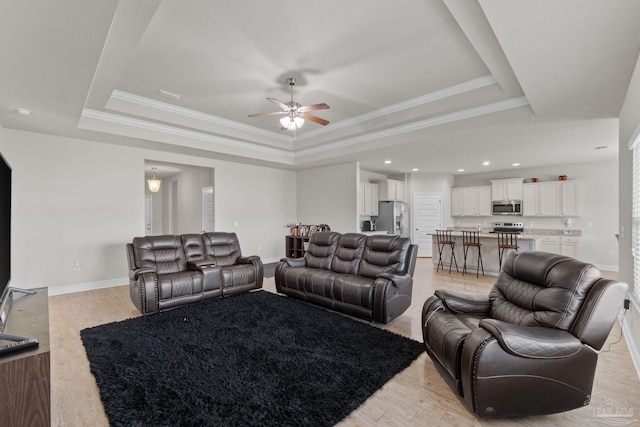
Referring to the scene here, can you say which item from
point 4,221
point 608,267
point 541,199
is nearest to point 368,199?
point 541,199

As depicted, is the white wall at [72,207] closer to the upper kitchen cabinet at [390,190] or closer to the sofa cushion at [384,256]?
the sofa cushion at [384,256]

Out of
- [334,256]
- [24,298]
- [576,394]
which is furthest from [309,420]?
[334,256]

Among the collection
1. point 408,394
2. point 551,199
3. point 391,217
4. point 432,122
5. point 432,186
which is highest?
point 432,122

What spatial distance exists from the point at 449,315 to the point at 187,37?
3532mm

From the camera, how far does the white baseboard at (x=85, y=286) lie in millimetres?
4863

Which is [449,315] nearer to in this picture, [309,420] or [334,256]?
[309,420]

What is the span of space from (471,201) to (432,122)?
201 inches

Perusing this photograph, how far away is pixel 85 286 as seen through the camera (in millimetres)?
5137

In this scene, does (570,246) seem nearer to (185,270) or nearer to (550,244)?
(550,244)

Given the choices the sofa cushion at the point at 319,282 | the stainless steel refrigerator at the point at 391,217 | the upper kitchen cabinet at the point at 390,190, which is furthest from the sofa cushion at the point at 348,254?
the upper kitchen cabinet at the point at 390,190

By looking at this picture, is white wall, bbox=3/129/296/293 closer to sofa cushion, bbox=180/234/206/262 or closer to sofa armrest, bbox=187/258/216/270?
sofa cushion, bbox=180/234/206/262

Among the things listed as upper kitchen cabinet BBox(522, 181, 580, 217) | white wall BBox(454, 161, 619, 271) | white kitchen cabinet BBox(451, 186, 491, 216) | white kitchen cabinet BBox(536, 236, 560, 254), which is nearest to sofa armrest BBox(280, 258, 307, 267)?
white kitchen cabinet BBox(536, 236, 560, 254)

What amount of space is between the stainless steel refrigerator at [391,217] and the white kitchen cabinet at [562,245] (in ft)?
10.8

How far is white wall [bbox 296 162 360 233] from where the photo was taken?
7145 mm
